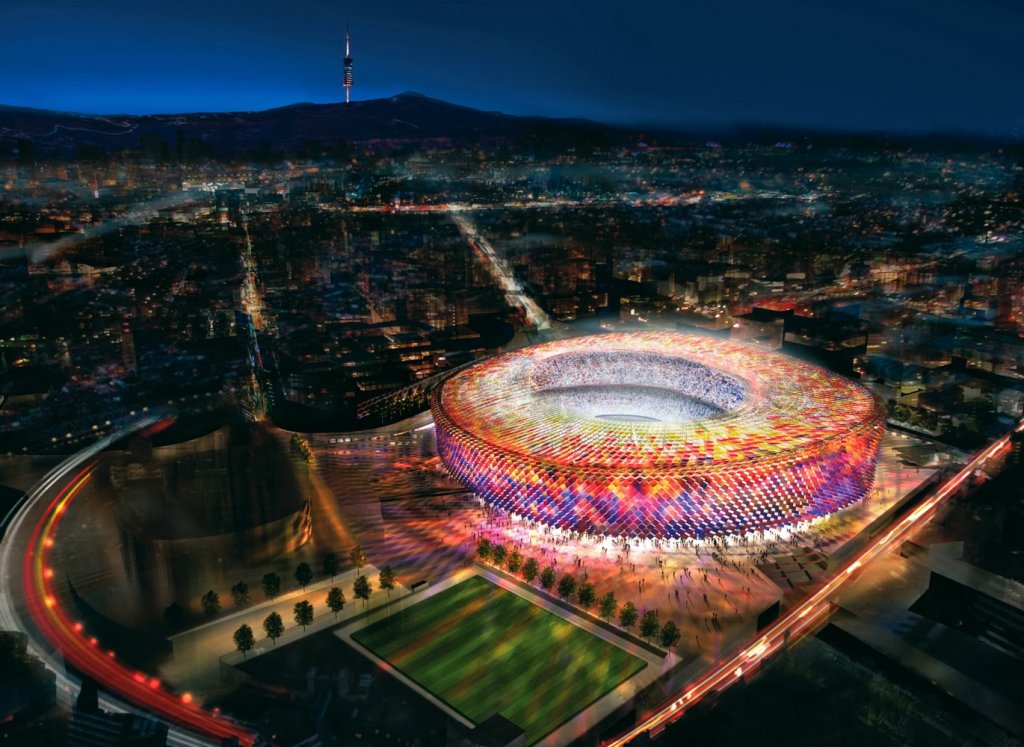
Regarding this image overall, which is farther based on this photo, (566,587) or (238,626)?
(566,587)

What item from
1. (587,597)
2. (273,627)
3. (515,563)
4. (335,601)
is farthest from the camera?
(515,563)

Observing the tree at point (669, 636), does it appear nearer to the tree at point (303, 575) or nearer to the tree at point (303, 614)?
the tree at point (303, 614)

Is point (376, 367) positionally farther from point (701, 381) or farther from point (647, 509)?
point (647, 509)

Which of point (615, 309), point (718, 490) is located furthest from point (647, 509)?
point (615, 309)

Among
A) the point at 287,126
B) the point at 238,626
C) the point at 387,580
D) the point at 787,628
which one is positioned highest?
the point at 287,126

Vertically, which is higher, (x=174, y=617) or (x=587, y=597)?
(x=587, y=597)

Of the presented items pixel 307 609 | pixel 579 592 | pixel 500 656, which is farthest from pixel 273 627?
pixel 579 592

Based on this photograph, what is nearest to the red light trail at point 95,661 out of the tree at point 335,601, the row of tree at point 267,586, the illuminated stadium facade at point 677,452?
the row of tree at point 267,586

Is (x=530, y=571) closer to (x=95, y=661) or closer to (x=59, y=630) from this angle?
(x=95, y=661)
